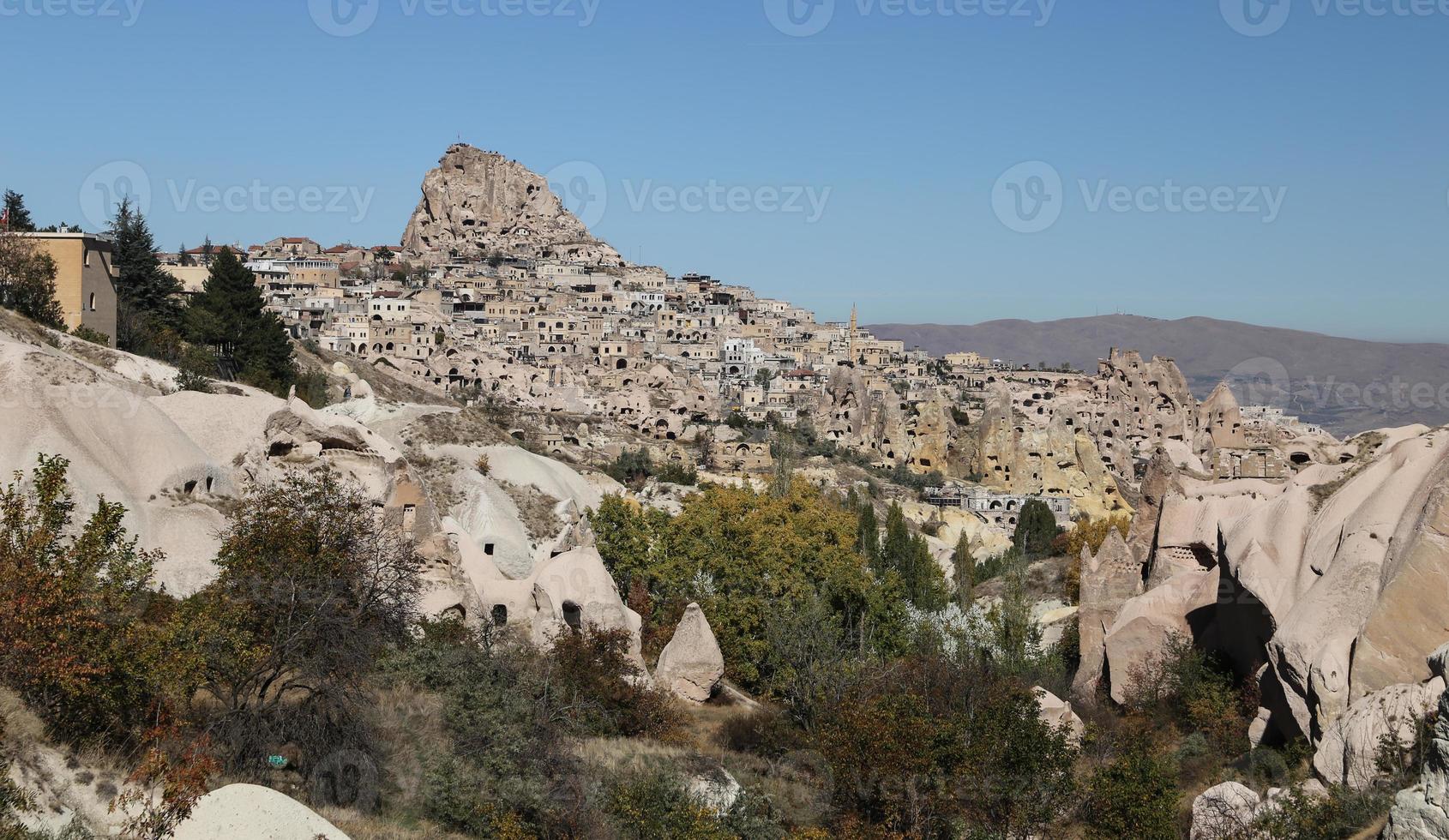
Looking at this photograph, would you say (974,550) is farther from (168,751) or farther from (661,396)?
(168,751)

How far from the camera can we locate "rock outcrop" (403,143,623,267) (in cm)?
15250

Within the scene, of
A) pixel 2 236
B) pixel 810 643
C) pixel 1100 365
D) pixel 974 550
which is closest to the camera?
pixel 810 643

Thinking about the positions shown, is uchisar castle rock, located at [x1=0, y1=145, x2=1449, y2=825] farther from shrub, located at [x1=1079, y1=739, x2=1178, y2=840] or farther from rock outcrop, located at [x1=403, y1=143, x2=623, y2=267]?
rock outcrop, located at [x1=403, y1=143, x2=623, y2=267]

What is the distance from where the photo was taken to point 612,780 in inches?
726

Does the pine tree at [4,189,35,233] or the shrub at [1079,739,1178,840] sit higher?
the pine tree at [4,189,35,233]

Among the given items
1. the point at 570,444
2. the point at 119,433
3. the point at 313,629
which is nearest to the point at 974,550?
the point at 570,444

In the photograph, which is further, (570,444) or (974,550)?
(570,444)

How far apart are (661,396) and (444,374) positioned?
14304 millimetres

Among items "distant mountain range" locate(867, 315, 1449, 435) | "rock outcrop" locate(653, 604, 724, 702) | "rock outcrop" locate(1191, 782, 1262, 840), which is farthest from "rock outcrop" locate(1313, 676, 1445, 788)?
"distant mountain range" locate(867, 315, 1449, 435)

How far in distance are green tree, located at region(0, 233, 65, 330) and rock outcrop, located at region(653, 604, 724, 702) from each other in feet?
59.4

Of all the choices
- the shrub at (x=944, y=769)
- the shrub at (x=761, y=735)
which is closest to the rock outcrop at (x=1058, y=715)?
the shrub at (x=944, y=769)

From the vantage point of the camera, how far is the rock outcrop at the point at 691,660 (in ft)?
82.3

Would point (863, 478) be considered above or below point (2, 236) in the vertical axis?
below

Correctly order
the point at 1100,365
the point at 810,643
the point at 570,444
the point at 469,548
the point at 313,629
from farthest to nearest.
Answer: the point at 1100,365 → the point at 570,444 → the point at 810,643 → the point at 469,548 → the point at 313,629
